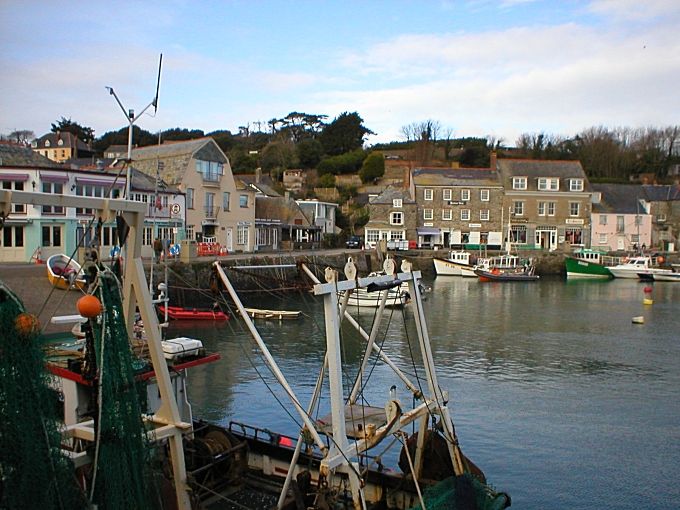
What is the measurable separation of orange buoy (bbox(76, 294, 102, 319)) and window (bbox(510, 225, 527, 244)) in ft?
228

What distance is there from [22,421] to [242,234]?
52.8 meters

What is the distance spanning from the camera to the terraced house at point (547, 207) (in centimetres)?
7281

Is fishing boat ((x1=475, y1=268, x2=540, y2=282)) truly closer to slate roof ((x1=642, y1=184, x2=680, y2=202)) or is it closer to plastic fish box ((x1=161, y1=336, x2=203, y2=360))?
Result: slate roof ((x1=642, y1=184, x2=680, y2=202))

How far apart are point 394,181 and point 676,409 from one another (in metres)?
73.8

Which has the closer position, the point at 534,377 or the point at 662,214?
the point at 534,377

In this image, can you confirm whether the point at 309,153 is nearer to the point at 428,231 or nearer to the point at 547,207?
the point at 428,231

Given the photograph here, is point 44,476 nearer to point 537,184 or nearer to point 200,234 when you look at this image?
point 200,234

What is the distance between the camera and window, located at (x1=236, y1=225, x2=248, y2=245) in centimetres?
5872

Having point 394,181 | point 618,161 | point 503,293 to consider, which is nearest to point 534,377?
point 503,293

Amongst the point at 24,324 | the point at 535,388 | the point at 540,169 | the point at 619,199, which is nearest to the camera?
the point at 24,324

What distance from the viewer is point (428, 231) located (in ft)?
240

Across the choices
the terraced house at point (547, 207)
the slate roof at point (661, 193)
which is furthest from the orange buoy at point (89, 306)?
the slate roof at point (661, 193)

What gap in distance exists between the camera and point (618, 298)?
4775 cm

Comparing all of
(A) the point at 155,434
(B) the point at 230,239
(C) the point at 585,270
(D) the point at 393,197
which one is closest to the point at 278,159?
(D) the point at 393,197
